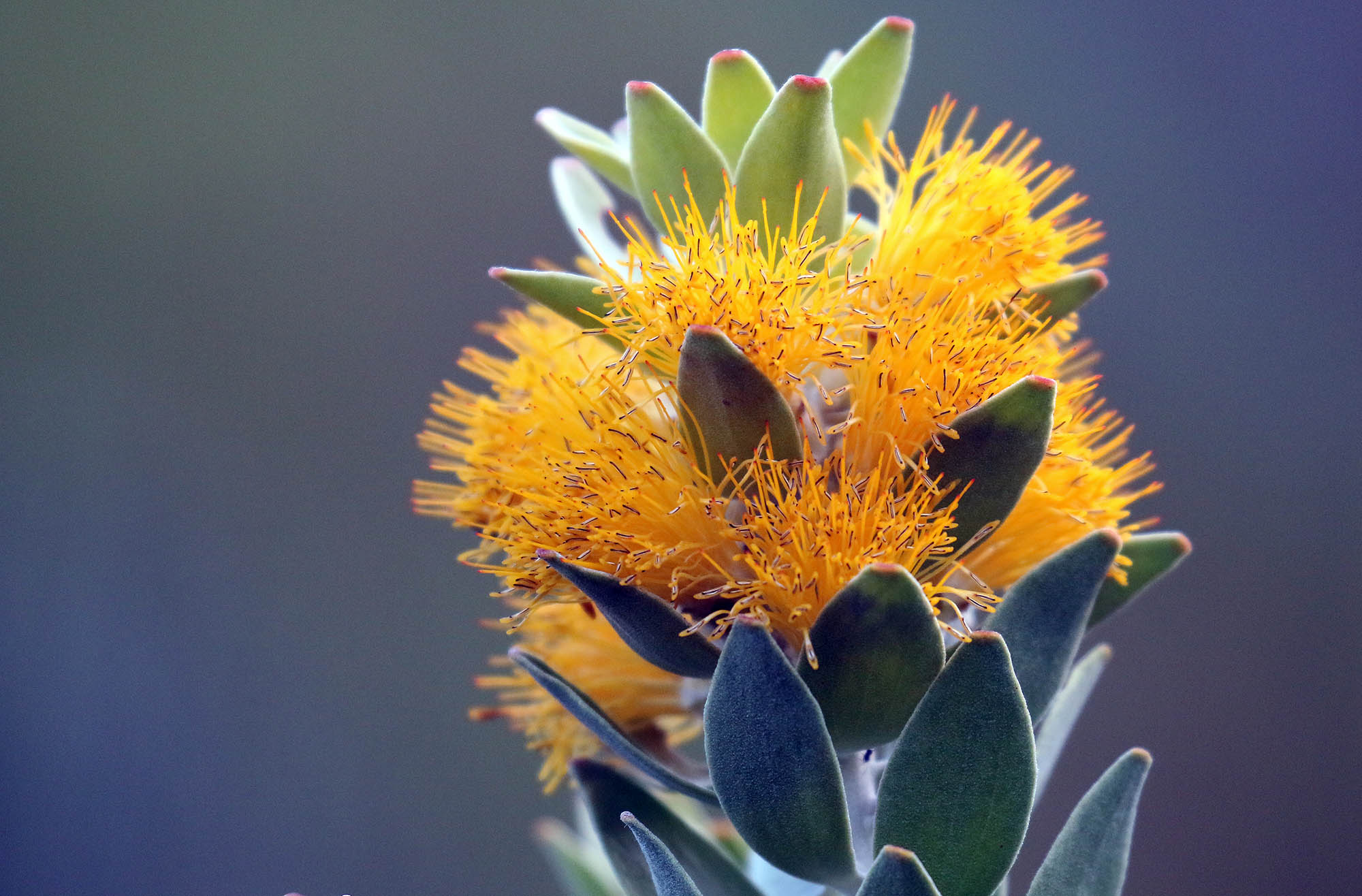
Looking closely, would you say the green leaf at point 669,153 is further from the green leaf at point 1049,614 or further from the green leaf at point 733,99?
the green leaf at point 1049,614

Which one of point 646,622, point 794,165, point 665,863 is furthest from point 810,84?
point 665,863

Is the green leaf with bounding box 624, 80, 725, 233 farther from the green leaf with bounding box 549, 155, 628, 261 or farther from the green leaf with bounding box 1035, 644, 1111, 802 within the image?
the green leaf with bounding box 1035, 644, 1111, 802

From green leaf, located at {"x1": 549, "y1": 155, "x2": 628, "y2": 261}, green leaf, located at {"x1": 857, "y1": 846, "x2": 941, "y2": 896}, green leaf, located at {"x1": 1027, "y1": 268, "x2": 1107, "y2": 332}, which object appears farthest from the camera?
green leaf, located at {"x1": 549, "y1": 155, "x2": 628, "y2": 261}

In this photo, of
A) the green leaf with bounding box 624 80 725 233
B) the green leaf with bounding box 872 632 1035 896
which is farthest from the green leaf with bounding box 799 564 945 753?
the green leaf with bounding box 624 80 725 233

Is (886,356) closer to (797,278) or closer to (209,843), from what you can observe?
(797,278)

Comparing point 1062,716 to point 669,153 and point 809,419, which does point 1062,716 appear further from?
point 669,153

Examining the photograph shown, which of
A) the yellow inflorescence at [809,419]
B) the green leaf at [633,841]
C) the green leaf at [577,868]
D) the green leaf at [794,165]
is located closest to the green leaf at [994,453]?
the yellow inflorescence at [809,419]
